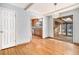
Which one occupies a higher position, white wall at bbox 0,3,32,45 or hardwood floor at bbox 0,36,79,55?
white wall at bbox 0,3,32,45

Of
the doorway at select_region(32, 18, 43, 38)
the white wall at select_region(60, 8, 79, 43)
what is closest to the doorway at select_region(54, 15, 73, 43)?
the white wall at select_region(60, 8, 79, 43)

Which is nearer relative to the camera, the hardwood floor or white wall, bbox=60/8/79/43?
the hardwood floor

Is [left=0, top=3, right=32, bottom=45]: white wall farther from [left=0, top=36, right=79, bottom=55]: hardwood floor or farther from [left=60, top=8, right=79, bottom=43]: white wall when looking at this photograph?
[left=60, top=8, right=79, bottom=43]: white wall

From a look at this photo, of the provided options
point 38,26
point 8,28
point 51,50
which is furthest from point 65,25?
point 38,26

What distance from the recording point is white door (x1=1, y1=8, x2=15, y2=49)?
2.56 metres

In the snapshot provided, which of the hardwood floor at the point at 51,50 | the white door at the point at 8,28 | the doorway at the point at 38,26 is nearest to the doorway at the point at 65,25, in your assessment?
the hardwood floor at the point at 51,50

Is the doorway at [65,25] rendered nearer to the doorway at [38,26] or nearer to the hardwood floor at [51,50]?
the hardwood floor at [51,50]

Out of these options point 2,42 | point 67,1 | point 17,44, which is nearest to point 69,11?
point 67,1

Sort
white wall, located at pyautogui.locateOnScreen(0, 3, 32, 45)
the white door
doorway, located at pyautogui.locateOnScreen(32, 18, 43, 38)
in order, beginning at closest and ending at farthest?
the white door < white wall, located at pyautogui.locateOnScreen(0, 3, 32, 45) < doorway, located at pyautogui.locateOnScreen(32, 18, 43, 38)

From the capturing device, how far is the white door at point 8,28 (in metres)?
2.56

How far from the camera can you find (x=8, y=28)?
266cm

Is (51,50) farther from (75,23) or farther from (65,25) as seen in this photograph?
(75,23)

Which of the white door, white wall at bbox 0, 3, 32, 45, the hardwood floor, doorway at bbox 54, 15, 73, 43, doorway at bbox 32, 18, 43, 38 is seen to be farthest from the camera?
doorway at bbox 32, 18, 43, 38
